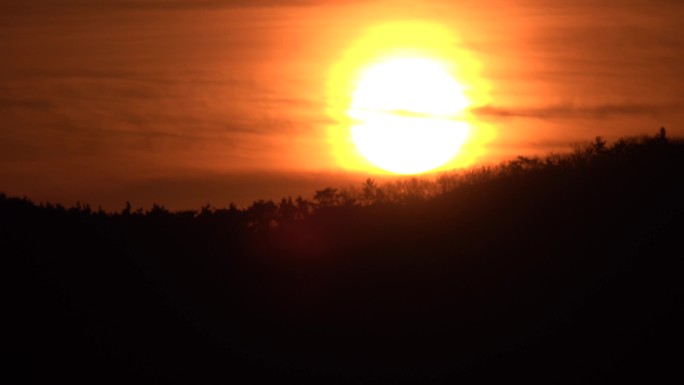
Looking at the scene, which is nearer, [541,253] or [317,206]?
[541,253]

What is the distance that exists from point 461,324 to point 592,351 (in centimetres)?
200

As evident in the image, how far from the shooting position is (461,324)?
2167cm

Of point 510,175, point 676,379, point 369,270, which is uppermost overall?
point 510,175

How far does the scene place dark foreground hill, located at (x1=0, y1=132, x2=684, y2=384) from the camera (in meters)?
20.8

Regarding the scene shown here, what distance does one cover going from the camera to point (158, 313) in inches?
853

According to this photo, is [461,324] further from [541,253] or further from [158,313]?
[158,313]

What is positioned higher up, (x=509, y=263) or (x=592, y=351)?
(x=509, y=263)

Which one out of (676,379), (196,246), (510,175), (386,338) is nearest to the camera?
(676,379)

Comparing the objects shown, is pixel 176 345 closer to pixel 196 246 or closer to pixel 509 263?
pixel 196 246

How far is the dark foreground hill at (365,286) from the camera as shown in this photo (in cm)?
2075

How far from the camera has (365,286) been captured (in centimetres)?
2230

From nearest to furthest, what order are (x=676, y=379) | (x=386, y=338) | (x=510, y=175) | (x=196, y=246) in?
(x=676, y=379) → (x=386, y=338) → (x=196, y=246) → (x=510, y=175)

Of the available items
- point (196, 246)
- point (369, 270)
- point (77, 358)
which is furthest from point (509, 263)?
point (77, 358)

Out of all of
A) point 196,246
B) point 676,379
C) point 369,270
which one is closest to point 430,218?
point 369,270
